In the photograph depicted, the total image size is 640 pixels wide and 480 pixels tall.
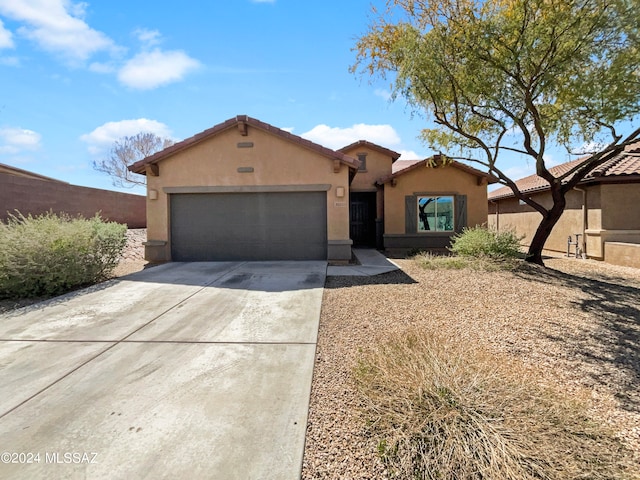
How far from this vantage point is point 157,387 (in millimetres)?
3357

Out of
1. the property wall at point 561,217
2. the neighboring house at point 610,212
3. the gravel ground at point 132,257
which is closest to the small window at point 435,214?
→ the property wall at point 561,217

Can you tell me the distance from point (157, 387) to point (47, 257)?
18.3 feet

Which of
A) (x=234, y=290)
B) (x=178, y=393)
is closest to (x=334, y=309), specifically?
(x=234, y=290)

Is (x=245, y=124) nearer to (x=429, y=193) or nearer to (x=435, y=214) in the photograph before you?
(x=429, y=193)

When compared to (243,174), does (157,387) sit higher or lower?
lower

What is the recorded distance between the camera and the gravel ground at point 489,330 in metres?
2.71

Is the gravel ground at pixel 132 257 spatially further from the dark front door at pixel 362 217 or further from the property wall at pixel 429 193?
the property wall at pixel 429 193

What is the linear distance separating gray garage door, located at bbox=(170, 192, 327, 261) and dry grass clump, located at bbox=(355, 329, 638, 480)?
7785 mm

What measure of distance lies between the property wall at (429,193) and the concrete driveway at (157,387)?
9129 millimetres

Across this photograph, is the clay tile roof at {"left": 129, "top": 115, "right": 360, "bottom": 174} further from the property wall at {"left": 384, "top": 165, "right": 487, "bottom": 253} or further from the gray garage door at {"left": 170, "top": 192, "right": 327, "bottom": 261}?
the property wall at {"left": 384, "top": 165, "right": 487, "bottom": 253}

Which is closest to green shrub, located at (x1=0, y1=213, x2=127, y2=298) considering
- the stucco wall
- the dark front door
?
the dark front door

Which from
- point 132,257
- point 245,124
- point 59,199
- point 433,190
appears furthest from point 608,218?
point 59,199

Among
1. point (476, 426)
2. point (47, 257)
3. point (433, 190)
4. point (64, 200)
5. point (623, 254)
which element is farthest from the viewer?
point (64, 200)

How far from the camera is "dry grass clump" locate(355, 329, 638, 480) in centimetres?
224
